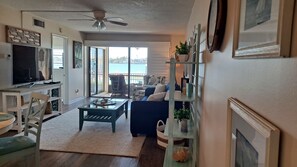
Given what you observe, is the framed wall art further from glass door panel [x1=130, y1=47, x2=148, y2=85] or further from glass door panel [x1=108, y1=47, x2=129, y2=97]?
glass door panel [x1=130, y1=47, x2=148, y2=85]

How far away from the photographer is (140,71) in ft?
29.0

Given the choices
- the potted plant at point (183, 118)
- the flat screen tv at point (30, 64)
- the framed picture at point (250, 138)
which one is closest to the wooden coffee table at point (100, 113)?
the flat screen tv at point (30, 64)

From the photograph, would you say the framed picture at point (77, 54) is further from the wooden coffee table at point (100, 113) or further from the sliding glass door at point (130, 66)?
the wooden coffee table at point (100, 113)

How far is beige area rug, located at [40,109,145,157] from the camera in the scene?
3.47 metres

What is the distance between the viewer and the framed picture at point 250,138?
0.57 meters

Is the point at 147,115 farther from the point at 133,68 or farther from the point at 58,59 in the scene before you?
the point at 133,68

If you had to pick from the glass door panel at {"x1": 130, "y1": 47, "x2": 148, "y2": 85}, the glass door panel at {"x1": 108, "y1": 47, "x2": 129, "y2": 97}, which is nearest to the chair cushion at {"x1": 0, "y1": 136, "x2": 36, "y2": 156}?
the glass door panel at {"x1": 108, "y1": 47, "x2": 129, "y2": 97}

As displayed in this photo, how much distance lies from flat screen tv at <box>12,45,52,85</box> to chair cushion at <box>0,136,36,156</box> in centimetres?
256

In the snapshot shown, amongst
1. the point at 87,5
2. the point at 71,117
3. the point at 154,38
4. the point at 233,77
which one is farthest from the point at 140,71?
the point at 233,77

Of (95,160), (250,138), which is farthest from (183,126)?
(250,138)

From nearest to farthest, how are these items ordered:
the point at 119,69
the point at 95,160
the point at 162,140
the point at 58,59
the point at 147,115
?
the point at 95,160
the point at 162,140
the point at 147,115
the point at 58,59
the point at 119,69

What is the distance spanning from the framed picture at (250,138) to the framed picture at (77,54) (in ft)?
22.5

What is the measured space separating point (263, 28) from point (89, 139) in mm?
3691

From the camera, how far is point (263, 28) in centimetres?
66
